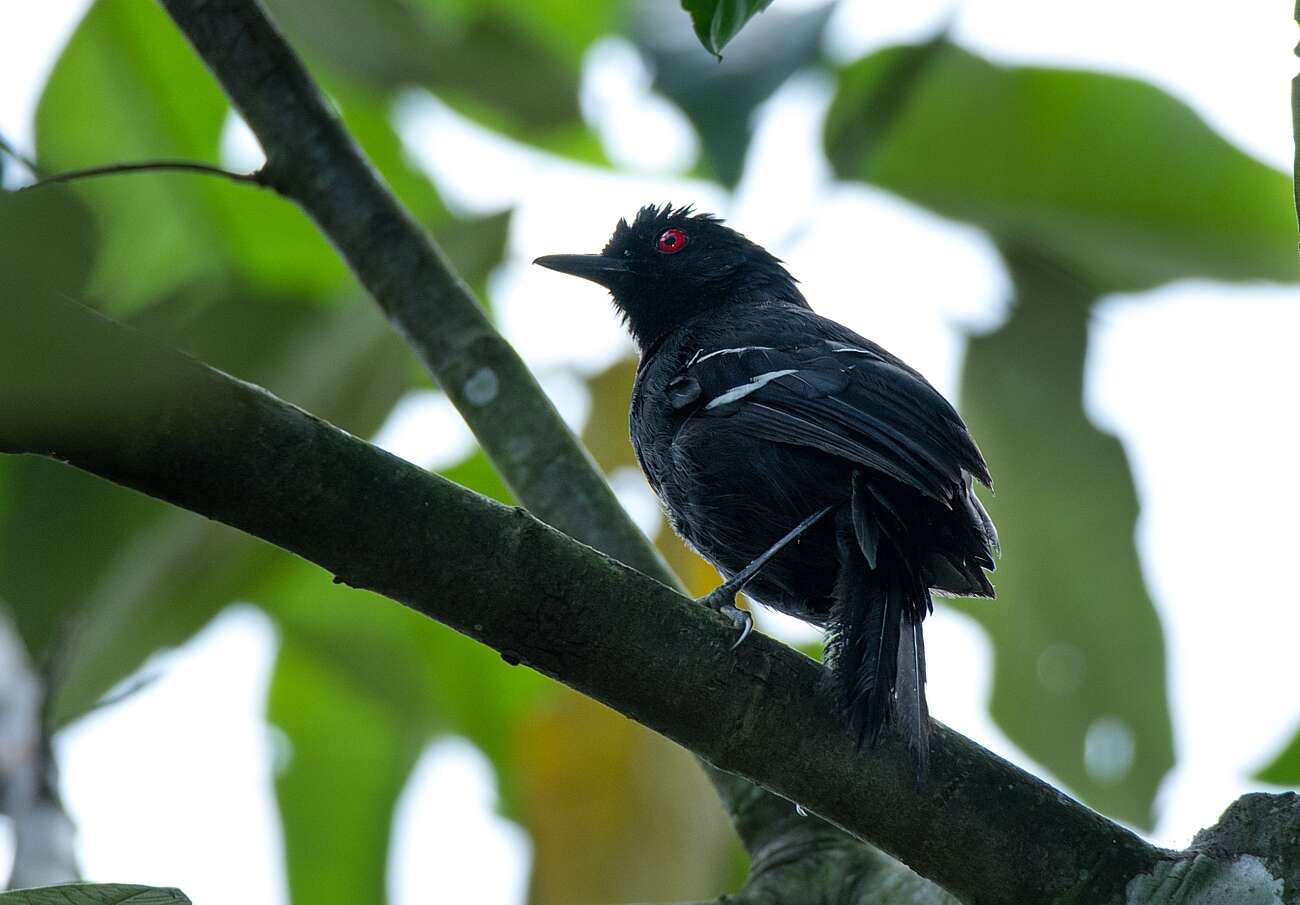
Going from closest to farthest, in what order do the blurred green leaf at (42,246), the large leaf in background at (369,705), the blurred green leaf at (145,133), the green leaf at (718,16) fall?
1. the blurred green leaf at (42,246)
2. the green leaf at (718,16)
3. the large leaf in background at (369,705)
4. the blurred green leaf at (145,133)

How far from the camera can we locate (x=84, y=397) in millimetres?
1985

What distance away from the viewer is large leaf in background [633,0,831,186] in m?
3.63

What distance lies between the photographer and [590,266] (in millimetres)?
4805

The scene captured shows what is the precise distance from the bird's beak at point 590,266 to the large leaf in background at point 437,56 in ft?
1.56

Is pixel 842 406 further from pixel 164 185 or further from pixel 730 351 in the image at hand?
pixel 164 185

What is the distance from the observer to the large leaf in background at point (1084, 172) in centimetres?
445

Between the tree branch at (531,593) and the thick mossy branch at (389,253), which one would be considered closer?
the tree branch at (531,593)

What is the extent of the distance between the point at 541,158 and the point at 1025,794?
358 cm

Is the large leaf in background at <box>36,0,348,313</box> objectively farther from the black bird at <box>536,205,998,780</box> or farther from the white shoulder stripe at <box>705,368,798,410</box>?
A: the white shoulder stripe at <box>705,368,798,410</box>

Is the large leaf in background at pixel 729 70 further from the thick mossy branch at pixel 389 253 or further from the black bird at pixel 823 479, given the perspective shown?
the thick mossy branch at pixel 389 253

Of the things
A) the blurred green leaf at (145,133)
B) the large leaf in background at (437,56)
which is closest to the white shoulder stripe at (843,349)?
the large leaf in background at (437,56)

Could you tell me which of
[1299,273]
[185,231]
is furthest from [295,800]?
[1299,273]

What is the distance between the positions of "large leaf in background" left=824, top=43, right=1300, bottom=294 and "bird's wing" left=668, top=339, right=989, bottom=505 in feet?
3.46

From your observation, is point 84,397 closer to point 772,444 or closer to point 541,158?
point 772,444
